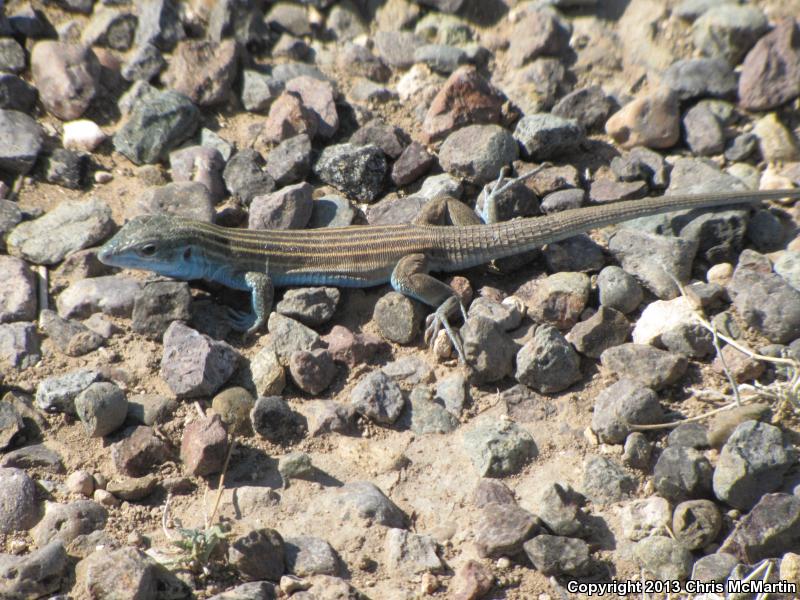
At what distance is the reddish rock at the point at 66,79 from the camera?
23.5ft

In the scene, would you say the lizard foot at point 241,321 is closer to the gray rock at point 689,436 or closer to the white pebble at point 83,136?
the white pebble at point 83,136

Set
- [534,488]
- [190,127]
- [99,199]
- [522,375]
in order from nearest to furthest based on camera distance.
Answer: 1. [534,488]
2. [522,375]
3. [99,199]
4. [190,127]

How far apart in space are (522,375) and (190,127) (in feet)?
12.6

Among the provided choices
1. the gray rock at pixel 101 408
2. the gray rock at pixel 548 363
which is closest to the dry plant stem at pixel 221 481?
the gray rock at pixel 101 408

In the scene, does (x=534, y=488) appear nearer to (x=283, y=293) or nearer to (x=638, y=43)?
(x=283, y=293)

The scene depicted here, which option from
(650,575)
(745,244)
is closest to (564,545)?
(650,575)

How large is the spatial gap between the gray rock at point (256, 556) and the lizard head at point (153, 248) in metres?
2.39

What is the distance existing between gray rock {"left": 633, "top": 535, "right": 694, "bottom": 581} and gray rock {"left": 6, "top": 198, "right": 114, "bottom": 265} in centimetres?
452

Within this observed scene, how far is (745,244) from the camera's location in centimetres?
593

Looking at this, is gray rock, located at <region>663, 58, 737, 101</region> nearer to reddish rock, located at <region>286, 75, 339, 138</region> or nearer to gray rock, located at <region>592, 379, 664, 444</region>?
Answer: reddish rock, located at <region>286, 75, 339, 138</region>

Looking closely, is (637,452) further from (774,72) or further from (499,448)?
(774,72)

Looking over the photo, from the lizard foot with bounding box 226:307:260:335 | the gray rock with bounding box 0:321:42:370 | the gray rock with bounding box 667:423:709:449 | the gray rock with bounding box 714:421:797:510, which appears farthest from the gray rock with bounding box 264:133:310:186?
the gray rock with bounding box 714:421:797:510

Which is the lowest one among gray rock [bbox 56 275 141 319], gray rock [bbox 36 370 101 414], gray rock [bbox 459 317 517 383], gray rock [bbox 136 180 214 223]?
gray rock [bbox 36 370 101 414]

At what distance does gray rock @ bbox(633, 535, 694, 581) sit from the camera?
161 inches
